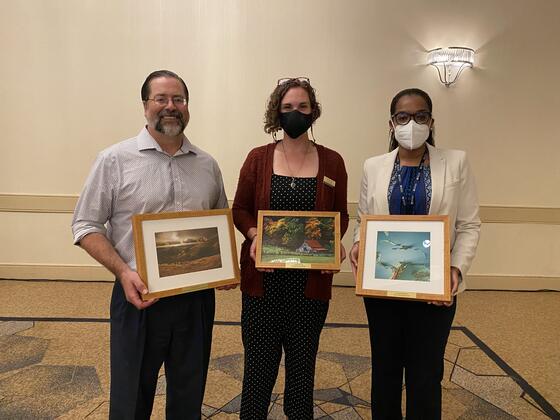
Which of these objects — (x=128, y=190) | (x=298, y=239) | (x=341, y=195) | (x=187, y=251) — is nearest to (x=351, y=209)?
(x=341, y=195)

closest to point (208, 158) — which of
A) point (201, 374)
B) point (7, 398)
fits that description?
point (201, 374)

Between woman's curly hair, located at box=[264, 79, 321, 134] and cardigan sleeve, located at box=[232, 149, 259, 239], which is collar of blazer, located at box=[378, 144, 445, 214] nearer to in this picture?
woman's curly hair, located at box=[264, 79, 321, 134]

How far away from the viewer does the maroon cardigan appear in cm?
184

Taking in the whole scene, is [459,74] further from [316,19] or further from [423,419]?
[423,419]

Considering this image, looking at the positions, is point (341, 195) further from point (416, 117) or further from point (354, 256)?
point (416, 117)

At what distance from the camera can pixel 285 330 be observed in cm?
193

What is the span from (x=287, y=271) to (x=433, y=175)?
2.50 ft

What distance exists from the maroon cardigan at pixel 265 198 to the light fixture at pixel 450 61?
3.05m

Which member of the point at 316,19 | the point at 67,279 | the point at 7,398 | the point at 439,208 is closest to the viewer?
the point at 439,208

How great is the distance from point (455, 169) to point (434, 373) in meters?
0.88

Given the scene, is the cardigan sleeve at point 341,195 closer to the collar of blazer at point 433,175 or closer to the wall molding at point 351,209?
the collar of blazer at point 433,175

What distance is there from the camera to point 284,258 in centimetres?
172

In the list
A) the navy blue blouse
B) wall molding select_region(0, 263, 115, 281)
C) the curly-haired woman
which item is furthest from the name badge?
wall molding select_region(0, 263, 115, 281)

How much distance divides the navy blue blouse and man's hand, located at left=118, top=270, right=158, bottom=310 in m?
1.06
